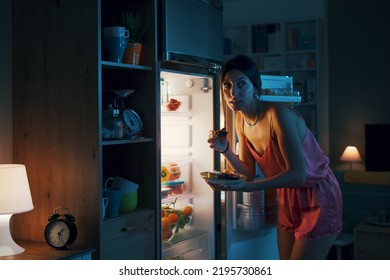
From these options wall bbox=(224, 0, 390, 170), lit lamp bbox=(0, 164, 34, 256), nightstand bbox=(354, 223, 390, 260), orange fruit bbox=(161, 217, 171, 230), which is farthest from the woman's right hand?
wall bbox=(224, 0, 390, 170)

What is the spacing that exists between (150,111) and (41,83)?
46 centimetres

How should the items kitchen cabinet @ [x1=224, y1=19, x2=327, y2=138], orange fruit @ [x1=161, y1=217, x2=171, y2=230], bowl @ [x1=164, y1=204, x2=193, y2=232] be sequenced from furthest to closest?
kitchen cabinet @ [x1=224, y1=19, x2=327, y2=138]
bowl @ [x1=164, y1=204, x2=193, y2=232]
orange fruit @ [x1=161, y1=217, x2=171, y2=230]

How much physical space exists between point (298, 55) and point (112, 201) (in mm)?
3965

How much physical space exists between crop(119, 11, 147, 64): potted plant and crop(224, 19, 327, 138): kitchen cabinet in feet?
11.6

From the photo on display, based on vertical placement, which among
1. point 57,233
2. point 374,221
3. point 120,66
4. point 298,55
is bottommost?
point 374,221

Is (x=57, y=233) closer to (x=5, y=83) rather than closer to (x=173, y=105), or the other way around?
(x=5, y=83)

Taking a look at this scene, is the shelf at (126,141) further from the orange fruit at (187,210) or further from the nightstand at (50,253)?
the orange fruit at (187,210)

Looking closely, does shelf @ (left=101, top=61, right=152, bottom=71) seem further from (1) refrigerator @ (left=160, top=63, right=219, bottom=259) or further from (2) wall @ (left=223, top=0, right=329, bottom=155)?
(2) wall @ (left=223, top=0, right=329, bottom=155)

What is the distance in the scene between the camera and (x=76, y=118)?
7.43 feet

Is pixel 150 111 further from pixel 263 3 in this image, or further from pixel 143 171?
pixel 263 3

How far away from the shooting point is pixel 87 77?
7.30 ft

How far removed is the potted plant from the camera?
2457 millimetres

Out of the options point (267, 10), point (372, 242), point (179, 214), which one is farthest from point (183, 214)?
point (267, 10)
